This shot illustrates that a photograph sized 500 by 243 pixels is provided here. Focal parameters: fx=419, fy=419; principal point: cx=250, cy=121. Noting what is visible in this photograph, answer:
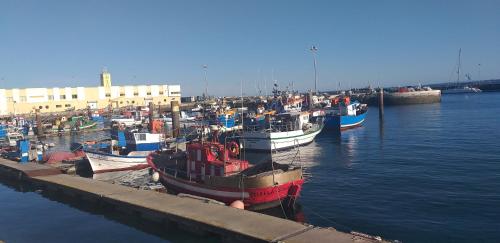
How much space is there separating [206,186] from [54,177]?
12.6 m

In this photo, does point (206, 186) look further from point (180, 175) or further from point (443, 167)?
point (443, 167)

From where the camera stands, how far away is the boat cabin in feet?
70.1

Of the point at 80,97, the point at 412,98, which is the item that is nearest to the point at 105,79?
the point at 80,97

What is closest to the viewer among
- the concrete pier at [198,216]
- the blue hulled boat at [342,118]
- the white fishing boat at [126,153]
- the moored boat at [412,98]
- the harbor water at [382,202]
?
the concrete pier at [198,216]

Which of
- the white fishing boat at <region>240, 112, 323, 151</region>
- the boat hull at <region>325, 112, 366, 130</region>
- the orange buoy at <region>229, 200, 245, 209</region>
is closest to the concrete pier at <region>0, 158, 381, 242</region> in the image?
the orange buoy at <region>229, 200, 245, 209</region>

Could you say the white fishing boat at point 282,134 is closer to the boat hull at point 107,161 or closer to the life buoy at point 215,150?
the boat hull at point 107,161

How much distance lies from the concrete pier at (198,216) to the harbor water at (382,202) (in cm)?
74

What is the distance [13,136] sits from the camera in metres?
59.2

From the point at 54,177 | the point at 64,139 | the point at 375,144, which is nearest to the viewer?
the point at 54,177

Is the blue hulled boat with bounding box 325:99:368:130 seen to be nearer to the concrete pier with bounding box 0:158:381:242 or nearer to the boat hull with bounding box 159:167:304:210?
the boat hull with bounding box 159:167:304:210

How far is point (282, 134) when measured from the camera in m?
43.9

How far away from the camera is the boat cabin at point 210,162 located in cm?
2138

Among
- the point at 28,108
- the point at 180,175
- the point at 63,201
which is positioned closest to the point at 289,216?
the point at 180,175

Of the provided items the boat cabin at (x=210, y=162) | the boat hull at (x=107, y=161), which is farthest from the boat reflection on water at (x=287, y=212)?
the boat hull at (x=107, y=161)
